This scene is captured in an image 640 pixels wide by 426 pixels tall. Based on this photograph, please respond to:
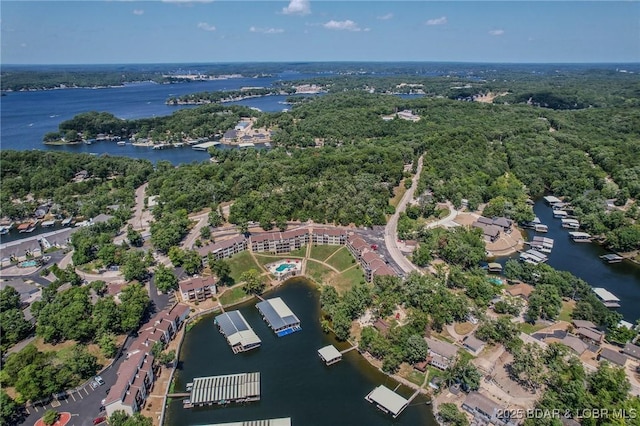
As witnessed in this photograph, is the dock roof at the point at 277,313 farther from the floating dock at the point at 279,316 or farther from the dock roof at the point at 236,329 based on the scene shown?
the dock roof at the point at 236,329

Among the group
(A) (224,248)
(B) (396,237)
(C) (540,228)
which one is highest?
(A) (224,248)

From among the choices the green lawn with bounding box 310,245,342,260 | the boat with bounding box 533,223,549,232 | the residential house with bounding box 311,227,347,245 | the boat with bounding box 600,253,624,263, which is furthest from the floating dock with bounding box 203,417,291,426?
the boat with bounding box 533,223,549,232

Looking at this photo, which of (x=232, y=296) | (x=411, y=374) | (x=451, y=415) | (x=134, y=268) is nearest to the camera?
(x=451, y=415)

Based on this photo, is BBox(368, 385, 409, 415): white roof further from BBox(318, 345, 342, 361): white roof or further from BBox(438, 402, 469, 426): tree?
BBox(318, 345, 342, 361): white roof

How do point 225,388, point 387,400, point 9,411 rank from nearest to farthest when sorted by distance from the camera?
point 9,411, point 387,400, point 225,388

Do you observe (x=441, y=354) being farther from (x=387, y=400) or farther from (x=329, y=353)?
(x=329, y=353)

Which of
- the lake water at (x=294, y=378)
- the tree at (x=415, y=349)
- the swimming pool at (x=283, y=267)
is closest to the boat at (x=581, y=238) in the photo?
the tree at (x=415, y=349)

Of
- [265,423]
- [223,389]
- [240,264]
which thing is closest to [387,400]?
[265,423]

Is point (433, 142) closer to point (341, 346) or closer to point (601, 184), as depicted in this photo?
point (601, 184)
